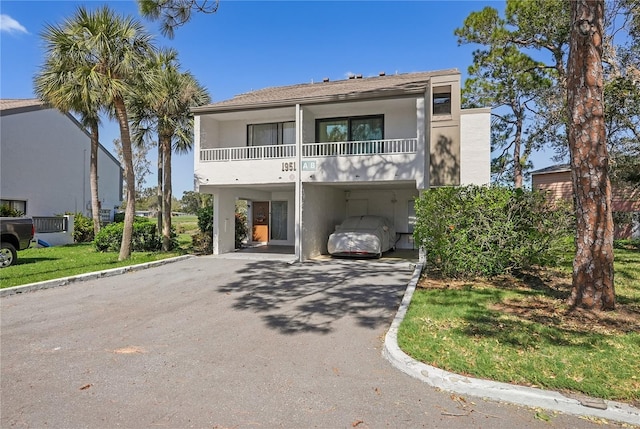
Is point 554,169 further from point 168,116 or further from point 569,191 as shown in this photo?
point 168,116

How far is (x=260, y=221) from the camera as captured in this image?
19578 millimetres

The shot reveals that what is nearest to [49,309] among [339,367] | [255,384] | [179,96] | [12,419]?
[12,419]

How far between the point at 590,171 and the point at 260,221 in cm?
1554

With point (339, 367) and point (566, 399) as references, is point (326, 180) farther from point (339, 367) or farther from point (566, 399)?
point (566, 399)

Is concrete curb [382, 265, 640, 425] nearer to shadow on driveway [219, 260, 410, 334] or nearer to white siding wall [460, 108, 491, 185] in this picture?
shadow on driveway [219, 260, 410, 334]

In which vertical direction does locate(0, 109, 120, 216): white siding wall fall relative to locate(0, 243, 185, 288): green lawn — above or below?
above

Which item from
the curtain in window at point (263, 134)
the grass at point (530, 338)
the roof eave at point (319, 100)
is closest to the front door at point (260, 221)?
the curtain in window at point (263, 134)

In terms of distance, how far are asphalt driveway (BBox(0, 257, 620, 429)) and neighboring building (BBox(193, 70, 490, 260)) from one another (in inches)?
235

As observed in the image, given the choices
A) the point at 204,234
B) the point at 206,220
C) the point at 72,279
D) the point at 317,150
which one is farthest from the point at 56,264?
the point at 317,150

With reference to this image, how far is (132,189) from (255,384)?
38.9 ft

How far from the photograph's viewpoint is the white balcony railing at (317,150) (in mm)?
13125

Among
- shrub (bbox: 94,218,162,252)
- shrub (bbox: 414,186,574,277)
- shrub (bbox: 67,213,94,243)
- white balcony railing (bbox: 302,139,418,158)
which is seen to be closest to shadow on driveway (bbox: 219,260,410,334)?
shrub (bbox: 414,186,574,277)

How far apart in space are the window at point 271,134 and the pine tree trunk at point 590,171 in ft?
35.2

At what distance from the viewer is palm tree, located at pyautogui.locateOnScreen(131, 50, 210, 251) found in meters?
15.6
